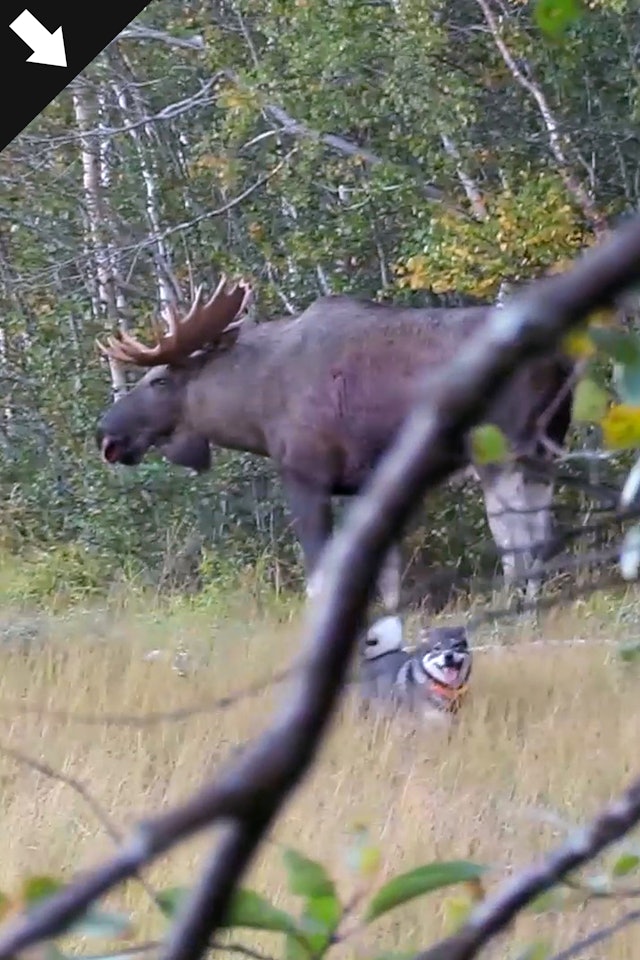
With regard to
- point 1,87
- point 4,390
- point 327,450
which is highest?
point 1,87

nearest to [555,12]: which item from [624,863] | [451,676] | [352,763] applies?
[624,863]

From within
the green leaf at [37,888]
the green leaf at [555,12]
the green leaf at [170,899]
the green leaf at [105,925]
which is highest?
the green leaf at [555,12]

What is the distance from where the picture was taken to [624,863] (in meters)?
1.12

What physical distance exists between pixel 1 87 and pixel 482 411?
22.4 feet

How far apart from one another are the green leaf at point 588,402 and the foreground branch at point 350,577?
2.13 feet

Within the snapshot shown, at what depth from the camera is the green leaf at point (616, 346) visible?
0.78 m

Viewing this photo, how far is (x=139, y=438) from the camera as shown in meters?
7.45

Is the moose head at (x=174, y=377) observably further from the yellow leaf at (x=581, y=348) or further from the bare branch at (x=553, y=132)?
the yellow leaf at (x=581, y=348)

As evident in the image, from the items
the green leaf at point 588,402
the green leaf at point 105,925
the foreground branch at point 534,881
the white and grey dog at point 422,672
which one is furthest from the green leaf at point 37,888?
the white and grey dog at point 422,672

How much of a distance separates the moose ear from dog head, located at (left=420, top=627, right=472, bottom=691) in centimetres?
236

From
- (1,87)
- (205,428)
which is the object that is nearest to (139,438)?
(205,428)

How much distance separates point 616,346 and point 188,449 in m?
6.70

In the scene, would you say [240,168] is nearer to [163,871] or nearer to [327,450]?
[327,450]

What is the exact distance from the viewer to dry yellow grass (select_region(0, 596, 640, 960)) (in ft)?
12.0
